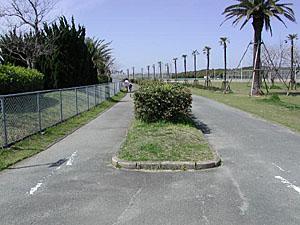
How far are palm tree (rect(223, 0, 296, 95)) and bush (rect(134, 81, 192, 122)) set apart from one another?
2256 cm

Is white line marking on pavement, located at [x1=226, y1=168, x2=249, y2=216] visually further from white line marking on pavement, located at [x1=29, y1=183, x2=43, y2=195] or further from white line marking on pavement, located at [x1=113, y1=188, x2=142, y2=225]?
white line marking on pavement, located at [x1=29, y1=183, x2=43, y2=195]

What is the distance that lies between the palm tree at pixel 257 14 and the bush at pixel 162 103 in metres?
22.6

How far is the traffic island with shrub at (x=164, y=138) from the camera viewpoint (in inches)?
282

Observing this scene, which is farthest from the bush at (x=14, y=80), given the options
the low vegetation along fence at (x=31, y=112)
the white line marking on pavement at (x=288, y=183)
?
the white line marking on pavement at (x=288, y=183)

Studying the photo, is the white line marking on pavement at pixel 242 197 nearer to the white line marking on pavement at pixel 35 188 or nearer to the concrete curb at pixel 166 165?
the concrete curb at pixel 166 165

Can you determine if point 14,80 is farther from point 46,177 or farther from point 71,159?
point 46,177

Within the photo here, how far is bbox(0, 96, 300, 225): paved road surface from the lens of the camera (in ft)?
15.2

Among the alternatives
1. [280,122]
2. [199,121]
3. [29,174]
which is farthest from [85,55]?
→ [29,174]

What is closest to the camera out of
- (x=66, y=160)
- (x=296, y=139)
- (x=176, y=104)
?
(x=66, y=160)

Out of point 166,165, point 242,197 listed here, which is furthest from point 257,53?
point 242,197

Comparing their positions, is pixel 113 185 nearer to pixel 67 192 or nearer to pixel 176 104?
pixel 67 192

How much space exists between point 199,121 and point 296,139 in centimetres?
466

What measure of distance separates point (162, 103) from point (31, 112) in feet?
13.4

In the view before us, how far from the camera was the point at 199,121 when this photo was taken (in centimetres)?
1464
